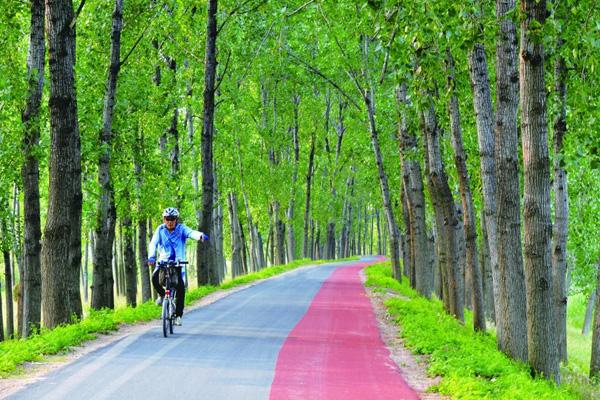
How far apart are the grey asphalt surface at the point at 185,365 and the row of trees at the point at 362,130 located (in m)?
3.09

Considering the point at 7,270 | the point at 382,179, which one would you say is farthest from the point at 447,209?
the point at 7,270

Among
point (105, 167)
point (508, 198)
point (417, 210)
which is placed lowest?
point (508, 198)

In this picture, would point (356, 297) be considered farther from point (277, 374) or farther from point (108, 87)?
point (277, 374)

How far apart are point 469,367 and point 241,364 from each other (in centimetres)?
306

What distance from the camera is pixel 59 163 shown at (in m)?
13.8

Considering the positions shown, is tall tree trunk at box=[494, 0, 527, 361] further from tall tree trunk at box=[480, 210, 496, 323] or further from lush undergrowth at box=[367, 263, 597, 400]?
tall tree trunk at box=[480, 210, 496, 323]

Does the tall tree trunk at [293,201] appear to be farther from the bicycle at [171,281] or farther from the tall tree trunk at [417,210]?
the bicycle at [171,281]

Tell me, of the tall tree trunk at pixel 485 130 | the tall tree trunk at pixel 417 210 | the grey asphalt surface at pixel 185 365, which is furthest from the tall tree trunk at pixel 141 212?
the tall tree trunk at pixel 485 130

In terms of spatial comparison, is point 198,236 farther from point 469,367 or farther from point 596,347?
point 596,347

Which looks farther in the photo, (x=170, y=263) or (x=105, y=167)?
(x=105, y=167)

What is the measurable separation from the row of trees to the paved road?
2578mm

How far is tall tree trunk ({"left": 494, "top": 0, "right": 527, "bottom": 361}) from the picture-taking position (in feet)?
36.9

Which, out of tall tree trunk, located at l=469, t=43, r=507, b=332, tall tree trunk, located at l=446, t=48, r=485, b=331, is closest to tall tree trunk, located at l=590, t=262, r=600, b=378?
tall tree trunk, located at l=446, t=48, r=485, b=331

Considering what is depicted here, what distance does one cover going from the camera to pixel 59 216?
13742 mm
